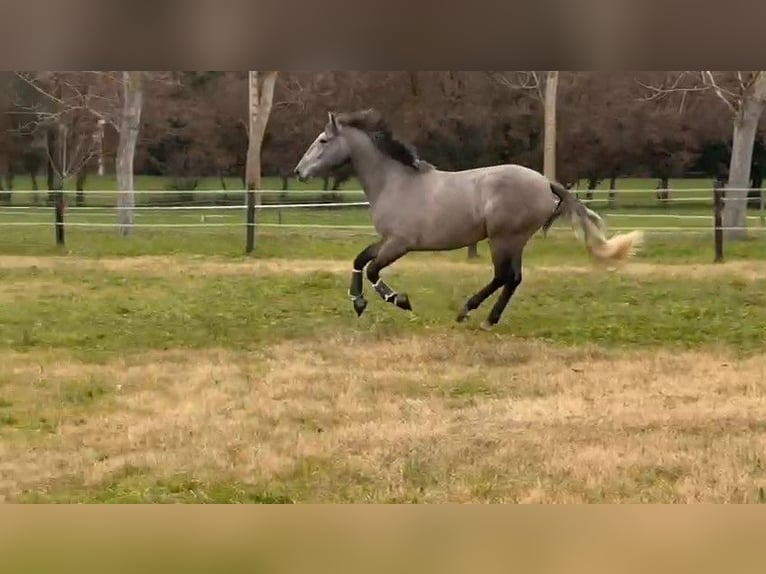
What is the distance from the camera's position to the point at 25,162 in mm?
4156

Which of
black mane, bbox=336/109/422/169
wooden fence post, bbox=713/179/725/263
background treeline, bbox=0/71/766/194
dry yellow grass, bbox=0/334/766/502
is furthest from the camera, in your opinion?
wooden fence post, bbox=713/179/725/263

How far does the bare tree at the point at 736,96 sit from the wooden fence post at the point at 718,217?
51 millimetres

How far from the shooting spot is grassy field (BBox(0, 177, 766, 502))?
323 cm

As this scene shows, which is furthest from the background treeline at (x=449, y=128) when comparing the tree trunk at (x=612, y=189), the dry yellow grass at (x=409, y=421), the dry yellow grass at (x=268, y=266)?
the dry yellow grass at (x=409, y=421)

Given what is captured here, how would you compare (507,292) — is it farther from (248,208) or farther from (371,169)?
(248,208)

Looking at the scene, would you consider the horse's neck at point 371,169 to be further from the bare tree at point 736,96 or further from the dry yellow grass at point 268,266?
the bare tree at point 736,96

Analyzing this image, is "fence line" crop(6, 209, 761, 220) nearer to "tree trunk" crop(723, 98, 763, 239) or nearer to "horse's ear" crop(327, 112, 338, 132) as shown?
"tree trunk" crop(723, 98, 763, 239)

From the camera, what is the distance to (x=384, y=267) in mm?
4062

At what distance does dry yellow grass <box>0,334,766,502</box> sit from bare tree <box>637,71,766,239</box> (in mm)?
869

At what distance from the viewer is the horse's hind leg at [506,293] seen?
4.04 meters

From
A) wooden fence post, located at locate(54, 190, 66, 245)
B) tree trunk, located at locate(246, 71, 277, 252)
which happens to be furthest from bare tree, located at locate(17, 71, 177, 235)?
tree trunk, located at locate(246, 71, 277, 252)

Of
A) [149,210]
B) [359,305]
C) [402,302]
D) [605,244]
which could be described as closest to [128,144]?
[149,210]

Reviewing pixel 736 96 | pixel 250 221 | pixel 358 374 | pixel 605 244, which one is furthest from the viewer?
pixel 250 221

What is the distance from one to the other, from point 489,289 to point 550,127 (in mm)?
710
